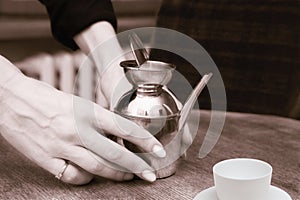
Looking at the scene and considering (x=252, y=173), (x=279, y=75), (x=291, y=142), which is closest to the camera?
(x=252, y=173)

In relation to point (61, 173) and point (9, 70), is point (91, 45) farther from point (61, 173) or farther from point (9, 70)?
point (61, 173)

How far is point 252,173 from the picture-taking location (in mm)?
793

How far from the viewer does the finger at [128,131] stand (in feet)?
2.82

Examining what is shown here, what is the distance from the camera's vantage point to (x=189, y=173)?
0.95 meters

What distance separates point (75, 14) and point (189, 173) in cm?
55

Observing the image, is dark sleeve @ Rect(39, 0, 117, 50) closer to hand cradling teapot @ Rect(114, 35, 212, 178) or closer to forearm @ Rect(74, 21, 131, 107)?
forearm @ Rect(74, 21, 131, 107)

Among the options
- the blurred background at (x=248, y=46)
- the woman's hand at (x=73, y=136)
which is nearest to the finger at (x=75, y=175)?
the woman's hand at (x=73, y=136)

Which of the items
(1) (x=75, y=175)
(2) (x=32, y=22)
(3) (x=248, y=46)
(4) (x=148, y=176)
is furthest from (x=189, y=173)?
(2) (x=32, y=22)

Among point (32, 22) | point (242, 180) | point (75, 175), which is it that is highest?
point (242, 180)

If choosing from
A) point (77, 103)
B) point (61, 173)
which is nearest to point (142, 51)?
point (77, 103)

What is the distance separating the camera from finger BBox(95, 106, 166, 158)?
859 millimetres

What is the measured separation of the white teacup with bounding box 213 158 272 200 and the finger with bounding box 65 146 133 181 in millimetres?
177

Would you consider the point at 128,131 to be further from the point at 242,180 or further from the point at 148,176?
the point at 242,180

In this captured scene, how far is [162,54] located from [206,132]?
21.1 inches
